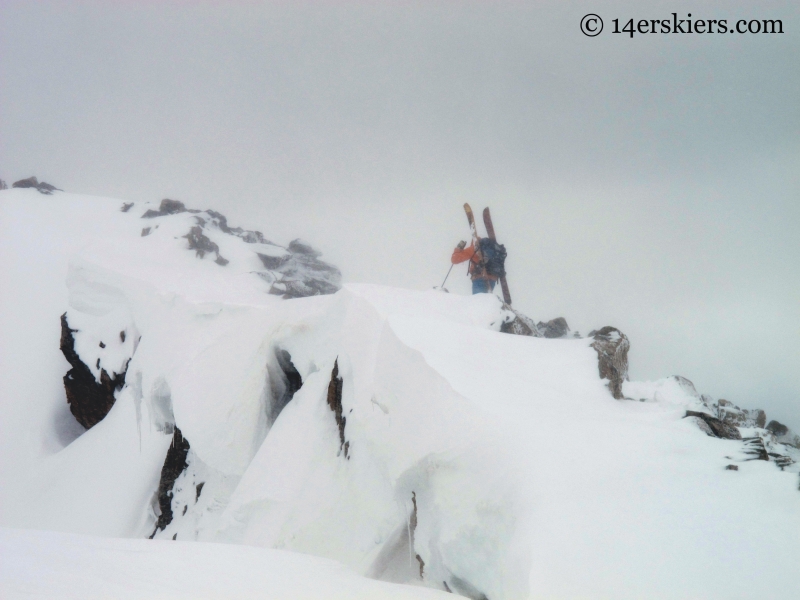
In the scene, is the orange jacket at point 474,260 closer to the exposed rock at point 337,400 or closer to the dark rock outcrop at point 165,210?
the exposed rock at point 337,400

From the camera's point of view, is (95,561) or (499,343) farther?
(499,343)

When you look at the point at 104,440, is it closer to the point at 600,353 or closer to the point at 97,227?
the point at 600,353

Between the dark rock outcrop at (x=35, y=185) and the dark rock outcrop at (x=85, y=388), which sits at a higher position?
the dark rock outcrop at (x=35, y=185)

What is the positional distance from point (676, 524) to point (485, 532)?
142 cm

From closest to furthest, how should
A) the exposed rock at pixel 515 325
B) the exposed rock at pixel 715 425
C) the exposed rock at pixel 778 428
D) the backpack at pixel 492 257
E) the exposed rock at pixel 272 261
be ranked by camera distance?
the exposed rock at pixel 715 425 → the exposed rock at pixel 515 325 → the backpack at pixel 492 257 → the exposed rock at pixel 778 428 → the exposed rock at pixel 272 261

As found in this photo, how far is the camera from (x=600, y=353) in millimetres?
6680

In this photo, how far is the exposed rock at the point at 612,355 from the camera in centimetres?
629

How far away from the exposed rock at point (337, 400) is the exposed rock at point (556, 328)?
8.51 meters

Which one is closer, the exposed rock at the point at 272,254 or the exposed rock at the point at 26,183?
the exposed rock at the point at 272,254

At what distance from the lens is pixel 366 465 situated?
19.3 ft

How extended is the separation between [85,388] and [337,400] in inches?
437

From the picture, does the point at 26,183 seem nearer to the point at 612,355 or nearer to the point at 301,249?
the point at 301,249

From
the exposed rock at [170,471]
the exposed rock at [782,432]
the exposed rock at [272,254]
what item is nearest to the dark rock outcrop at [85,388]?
the exposed rock at [170,471]

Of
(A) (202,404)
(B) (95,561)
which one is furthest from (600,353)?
(A) (202,404)
